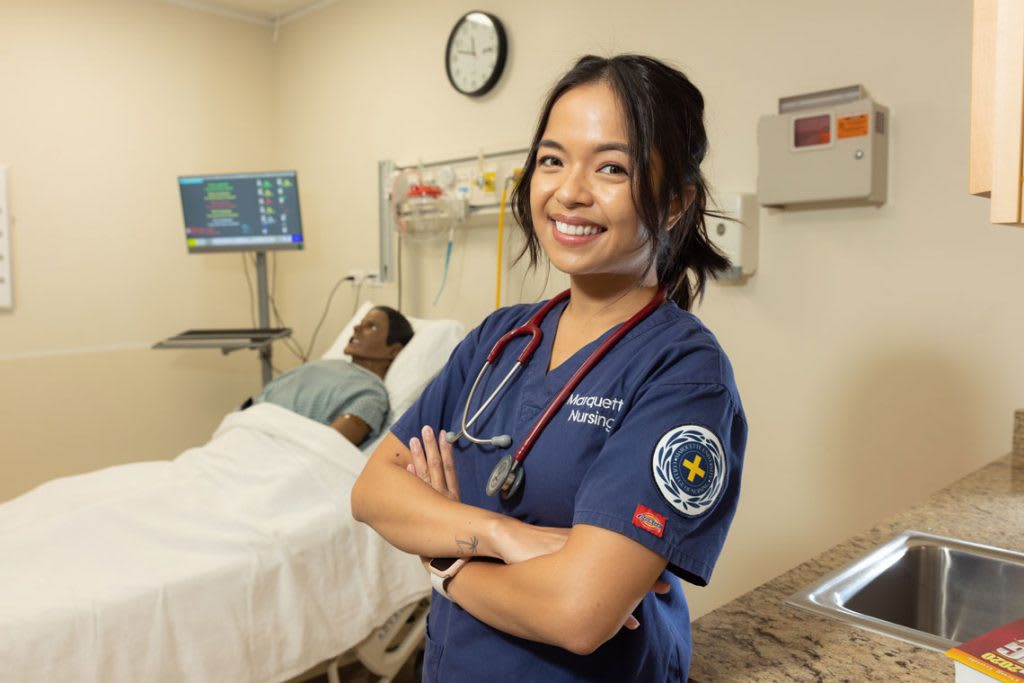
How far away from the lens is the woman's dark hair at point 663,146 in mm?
948

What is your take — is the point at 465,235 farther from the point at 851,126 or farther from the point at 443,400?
the point at 443,400


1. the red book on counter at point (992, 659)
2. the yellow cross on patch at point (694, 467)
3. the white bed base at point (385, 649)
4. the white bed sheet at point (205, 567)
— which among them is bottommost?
the white bed base at point (385, 649)

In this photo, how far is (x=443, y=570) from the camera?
971 mm

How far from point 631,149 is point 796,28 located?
1492mm

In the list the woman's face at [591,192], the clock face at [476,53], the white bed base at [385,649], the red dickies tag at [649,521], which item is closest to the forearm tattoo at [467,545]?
the red dickies tag at [649,521]

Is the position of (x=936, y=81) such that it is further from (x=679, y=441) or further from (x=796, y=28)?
(x=679, y=441)

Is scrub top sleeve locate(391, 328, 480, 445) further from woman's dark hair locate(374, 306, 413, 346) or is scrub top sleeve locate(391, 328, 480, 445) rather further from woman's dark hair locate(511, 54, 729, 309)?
woman's dark hair locate(374, 306, 413, 346)

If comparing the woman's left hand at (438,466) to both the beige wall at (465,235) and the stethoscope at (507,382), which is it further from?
the beige wall at (465,235)

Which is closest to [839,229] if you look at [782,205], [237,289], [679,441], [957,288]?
[782,205]

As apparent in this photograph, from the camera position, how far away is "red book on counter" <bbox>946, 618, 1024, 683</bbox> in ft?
2.18

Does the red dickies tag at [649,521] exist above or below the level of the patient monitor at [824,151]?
below

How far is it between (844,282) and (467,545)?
1544 mm

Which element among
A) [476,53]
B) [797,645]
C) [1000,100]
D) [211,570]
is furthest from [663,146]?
[476,53]

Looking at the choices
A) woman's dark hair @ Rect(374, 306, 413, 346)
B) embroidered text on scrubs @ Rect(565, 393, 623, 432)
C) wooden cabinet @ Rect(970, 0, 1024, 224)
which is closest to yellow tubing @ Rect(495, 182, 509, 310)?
woman's dark hair @ Rect(374, 306, 413, 346)
